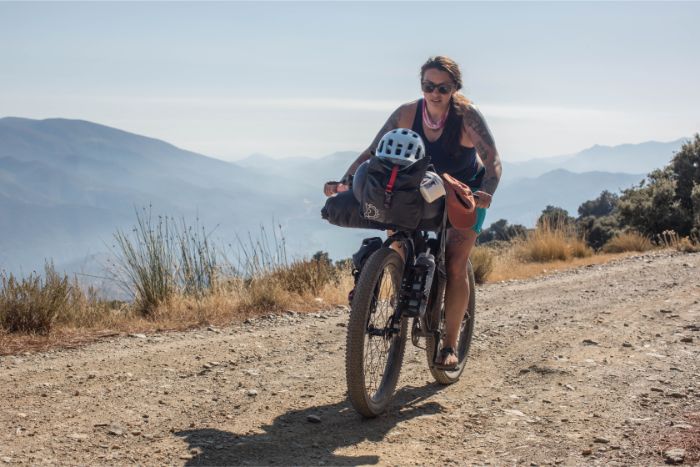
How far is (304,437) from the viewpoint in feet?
13.0

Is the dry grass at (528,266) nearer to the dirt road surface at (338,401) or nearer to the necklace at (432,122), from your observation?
the dirt road surface at (338,401)

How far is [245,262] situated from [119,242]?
1643 mm

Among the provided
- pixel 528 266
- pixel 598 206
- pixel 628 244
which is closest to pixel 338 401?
pixel 528 266

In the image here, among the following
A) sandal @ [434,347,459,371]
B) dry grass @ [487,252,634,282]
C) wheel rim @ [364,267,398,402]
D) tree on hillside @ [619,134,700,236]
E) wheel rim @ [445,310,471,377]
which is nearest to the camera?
wheel rim @ [364,267,398,402]

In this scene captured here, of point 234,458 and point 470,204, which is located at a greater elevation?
point 470,204

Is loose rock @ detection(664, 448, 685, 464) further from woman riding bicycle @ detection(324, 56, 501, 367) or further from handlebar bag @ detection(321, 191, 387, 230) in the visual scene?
handlebar bag @ detection(321, 191, 387, 230)

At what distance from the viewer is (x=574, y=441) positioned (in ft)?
12.6

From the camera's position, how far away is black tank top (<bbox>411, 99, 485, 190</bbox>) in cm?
460

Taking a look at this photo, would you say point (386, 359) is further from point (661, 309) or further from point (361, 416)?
point (661, 309)

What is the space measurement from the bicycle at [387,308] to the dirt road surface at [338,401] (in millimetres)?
247

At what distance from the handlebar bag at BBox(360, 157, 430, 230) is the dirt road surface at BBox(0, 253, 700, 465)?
1223 millimetres

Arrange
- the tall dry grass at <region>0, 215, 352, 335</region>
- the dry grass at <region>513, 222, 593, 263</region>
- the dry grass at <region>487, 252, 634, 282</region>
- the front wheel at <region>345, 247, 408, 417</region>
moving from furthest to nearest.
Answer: the dry grass at <region>513, 222, 593, 263</region> → the dry grass at <region>487, 252, 634, 282</region> → the tall dry grass at <region>0, 215, 352, 335</region> → the front wheel at <region>345, 247, 408, 417</region>

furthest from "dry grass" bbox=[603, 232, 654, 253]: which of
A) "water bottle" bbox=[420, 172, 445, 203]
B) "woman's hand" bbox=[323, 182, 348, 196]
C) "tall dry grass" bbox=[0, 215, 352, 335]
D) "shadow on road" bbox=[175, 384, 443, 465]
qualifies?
"water bottle" bbox=[420, 172, 445, 203]

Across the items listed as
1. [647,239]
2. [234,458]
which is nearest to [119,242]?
Answer: [234,458]
